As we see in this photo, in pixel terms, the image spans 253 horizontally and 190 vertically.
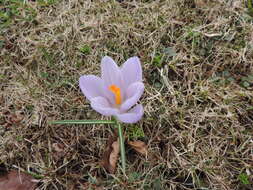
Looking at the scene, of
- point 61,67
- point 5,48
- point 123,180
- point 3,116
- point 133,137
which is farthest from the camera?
point 5,48

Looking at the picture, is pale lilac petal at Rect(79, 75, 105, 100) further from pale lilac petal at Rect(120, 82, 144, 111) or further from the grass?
the grass

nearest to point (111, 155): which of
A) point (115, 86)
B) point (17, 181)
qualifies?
point (115, 86)

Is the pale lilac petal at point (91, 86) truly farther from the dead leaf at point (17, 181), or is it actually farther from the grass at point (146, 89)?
the dead leaf at point (17, 181)

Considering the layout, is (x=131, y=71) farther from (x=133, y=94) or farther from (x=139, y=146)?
Answer: (x=139, y=146)

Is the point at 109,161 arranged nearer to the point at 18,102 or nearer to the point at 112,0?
the point at 18,102

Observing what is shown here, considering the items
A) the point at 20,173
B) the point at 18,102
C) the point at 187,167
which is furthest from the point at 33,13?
the point at 187,167
